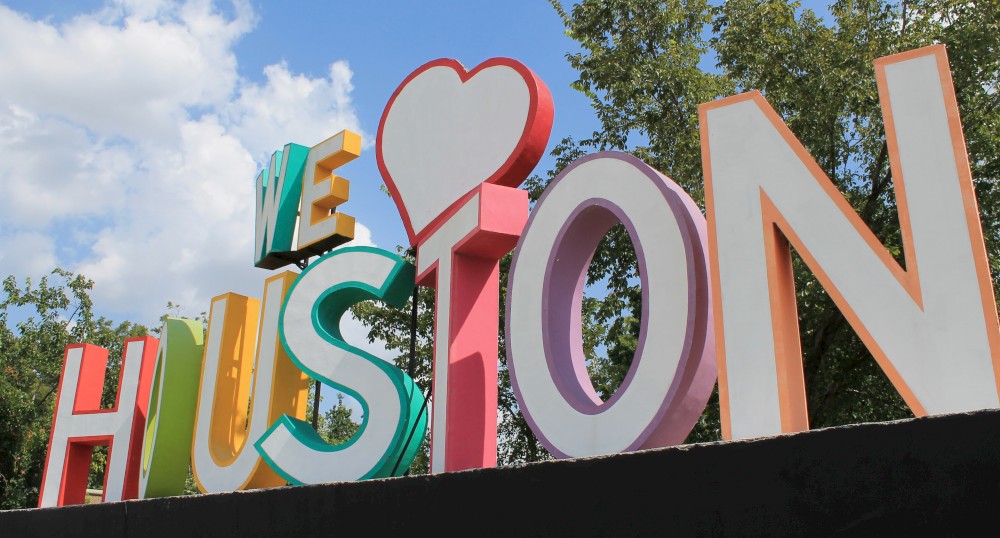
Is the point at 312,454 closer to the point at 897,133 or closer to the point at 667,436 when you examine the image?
the point at 667,436

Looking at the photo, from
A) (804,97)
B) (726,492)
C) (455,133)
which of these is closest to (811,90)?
(804,97)

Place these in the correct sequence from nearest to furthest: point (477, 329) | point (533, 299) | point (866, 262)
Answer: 1. point (866, 262)
2. point (533, 299)
3. point (477, 329)

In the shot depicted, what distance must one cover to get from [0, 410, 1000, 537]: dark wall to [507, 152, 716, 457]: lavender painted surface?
1672mm

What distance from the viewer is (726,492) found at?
2877 millimetres

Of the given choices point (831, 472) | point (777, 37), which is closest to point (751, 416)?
point (831, 472)

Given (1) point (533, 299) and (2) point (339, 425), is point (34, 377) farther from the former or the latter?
(1) point (533, 299)

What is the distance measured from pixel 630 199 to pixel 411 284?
276 cm

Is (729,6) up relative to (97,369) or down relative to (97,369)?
up

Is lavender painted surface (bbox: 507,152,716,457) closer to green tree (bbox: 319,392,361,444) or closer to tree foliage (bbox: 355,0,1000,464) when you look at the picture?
tree foliage (bbox: 355,0,1000,464)

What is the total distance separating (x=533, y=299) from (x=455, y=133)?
2147mm

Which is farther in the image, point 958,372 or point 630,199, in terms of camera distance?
point 630,199

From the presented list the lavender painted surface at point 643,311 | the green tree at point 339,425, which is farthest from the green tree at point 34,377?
the lavender painted surface at point 643,311

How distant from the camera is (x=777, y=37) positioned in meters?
15.0

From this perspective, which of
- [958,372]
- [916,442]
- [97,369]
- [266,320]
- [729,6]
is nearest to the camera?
[916,442]
